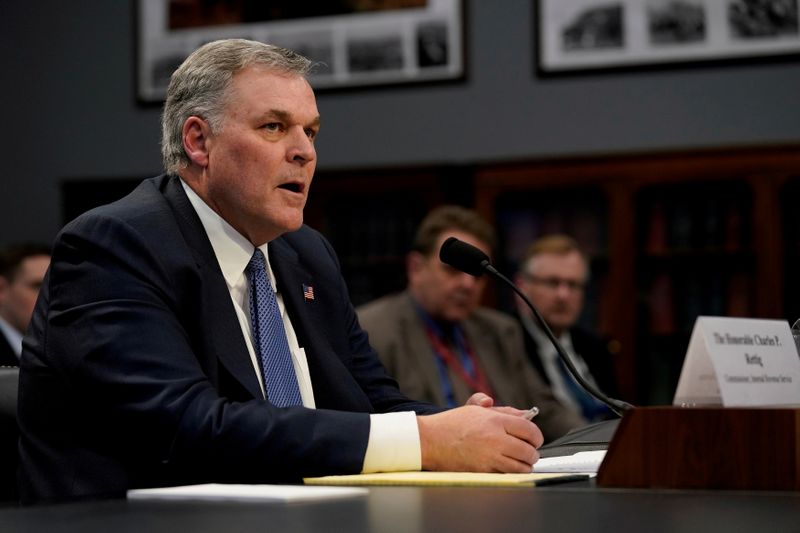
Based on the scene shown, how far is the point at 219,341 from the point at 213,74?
551 millimetres

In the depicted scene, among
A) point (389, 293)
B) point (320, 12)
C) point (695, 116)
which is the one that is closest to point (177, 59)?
point (320, 12)

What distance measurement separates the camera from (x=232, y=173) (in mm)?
2344

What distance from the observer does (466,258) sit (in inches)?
91.5

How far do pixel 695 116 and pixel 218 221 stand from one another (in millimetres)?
4327

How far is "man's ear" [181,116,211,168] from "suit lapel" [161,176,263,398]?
0.54 ft

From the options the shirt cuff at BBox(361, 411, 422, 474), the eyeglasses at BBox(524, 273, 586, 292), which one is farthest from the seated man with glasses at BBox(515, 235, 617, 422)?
the shirt cuff at BBox(361, 411, 422, 474)

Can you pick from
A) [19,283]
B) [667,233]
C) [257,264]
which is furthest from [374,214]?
[257,264]

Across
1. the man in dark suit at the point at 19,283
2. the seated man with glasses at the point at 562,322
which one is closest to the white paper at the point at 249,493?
the seated man with glasses at the point at 562,322

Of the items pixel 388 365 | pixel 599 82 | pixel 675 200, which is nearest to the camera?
pixel 388 365

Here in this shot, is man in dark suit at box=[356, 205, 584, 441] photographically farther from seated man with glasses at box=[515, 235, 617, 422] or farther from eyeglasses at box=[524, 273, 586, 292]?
eyeglasses at box=[524, 273, 586, 292]

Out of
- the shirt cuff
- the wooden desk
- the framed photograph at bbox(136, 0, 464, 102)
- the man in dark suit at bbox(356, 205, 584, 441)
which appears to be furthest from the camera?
the framed photograph at bbox(136, 0, 464, 102)

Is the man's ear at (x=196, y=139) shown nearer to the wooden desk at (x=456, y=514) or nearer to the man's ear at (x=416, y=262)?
the wooden desk at (x=456, y=514)

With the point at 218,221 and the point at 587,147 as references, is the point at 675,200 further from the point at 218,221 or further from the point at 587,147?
the point at 218,221

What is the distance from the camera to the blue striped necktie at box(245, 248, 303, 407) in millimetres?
2189
